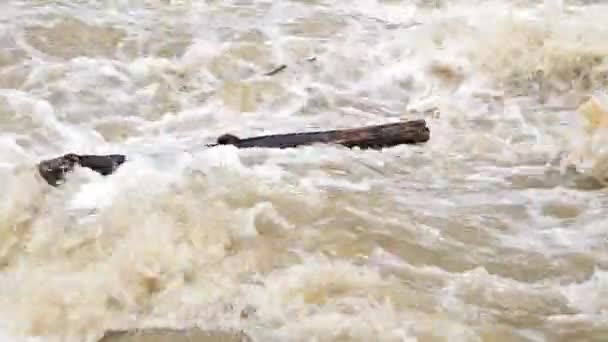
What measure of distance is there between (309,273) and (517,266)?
0.89m

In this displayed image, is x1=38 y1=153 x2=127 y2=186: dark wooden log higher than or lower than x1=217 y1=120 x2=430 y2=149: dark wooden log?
lower

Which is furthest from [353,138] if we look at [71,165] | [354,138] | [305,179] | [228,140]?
[71,165]

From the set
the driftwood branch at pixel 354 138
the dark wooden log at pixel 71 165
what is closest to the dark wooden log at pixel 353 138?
the driftwood branch at pixel 354 138

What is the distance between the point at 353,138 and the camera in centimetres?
480

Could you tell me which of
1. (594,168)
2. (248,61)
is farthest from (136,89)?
(594,168)

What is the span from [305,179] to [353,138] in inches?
20.9

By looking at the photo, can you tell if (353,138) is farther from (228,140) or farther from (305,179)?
(228,140)

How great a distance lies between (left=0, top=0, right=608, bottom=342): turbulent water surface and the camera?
130 inches

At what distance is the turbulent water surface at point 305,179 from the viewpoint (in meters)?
3.31

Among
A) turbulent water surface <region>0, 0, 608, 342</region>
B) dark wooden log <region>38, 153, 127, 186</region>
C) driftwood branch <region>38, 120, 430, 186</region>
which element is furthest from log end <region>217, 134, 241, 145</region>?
dark wooden log <region>38, 153, 127, 186</region>

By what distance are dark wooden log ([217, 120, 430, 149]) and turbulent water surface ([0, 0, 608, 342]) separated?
0.23 feet

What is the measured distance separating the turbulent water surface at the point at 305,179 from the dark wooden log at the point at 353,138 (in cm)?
7

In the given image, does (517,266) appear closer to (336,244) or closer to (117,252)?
(336,244)

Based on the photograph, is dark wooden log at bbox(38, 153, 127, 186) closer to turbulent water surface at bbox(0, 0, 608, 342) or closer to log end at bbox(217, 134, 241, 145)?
turbulent water surface at bbox(0, 0, 608, 342)
